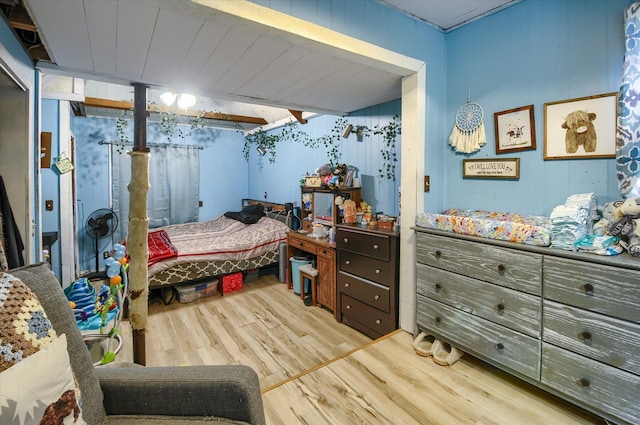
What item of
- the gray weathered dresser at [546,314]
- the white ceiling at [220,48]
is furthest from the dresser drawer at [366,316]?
the white ceiling at [220,48]

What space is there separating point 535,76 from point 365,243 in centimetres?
161

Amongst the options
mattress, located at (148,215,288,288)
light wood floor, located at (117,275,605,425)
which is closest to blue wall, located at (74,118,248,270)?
mattress, located at (148,215,288,288)

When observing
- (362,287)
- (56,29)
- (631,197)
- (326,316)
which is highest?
(56,29)

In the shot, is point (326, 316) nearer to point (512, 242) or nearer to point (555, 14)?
point (512, 242)

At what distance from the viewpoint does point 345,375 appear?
1.83 m

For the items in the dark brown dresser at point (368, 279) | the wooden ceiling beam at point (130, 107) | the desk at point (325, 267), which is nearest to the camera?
A: the dark brown dresser at point (368, 279)

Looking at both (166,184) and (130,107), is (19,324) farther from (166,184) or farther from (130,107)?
(166,184)

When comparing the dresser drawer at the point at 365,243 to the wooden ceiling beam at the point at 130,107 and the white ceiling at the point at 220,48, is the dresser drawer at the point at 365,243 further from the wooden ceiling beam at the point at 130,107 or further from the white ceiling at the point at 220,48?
the wooden ceiling beam at the point at 130,107

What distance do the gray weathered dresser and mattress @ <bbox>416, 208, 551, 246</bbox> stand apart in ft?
0.16

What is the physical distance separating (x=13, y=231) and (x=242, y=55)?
5.34 feet

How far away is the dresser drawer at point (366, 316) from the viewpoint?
243cm

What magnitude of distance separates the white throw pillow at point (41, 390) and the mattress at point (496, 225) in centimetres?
190

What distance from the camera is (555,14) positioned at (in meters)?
1.76

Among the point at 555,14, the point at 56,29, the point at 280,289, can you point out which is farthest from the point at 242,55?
the point at 280,289
